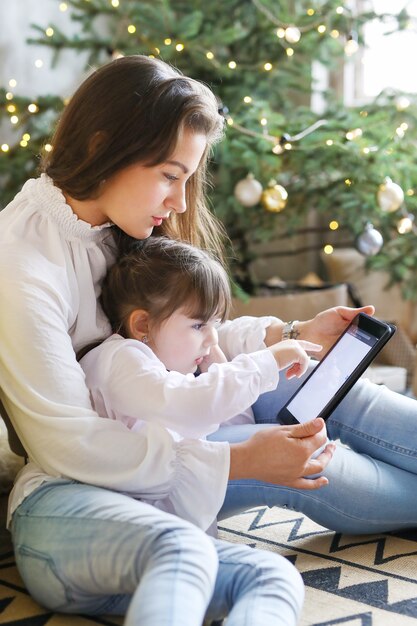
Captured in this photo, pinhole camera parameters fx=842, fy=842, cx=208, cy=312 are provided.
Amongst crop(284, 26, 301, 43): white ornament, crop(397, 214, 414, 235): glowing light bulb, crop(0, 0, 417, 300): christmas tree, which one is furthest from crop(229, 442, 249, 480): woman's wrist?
crop(284, 26, 301, 43): white ornament

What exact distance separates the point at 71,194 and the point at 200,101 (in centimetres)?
24

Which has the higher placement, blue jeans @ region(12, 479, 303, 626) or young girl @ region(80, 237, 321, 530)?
young girl @ region(80, 237, 321, 530)

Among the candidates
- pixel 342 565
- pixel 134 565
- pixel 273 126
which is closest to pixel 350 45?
pixel 273 126

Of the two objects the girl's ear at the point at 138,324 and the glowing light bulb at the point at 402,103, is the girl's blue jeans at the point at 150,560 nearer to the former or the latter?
the girl's ear at the point at 138,324

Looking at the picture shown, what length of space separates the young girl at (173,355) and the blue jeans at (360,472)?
0.54 ft

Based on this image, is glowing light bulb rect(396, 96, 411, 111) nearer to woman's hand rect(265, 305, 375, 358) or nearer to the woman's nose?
woman's hand rect(265, 305, 375, 358)

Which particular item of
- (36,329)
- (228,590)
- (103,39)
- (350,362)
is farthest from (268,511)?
(103,39)

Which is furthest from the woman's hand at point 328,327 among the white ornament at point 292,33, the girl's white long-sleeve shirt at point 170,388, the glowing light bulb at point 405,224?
the white ornament at point 292,33

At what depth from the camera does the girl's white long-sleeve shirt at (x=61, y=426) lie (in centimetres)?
110

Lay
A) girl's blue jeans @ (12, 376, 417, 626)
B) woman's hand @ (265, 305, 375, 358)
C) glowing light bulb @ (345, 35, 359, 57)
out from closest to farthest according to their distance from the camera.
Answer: girl's blue jeans @ (12, 376, 417, 626) → woman's hand @ (265, 305, 375, 358) → glowing light bulb @ (345, 35, 359, 57)

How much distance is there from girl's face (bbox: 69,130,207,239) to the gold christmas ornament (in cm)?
114

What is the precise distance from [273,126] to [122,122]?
51.5 inches

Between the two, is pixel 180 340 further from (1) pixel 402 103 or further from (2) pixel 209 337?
(1) pixel 402 103

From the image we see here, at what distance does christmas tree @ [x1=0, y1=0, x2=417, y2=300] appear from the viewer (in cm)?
245
